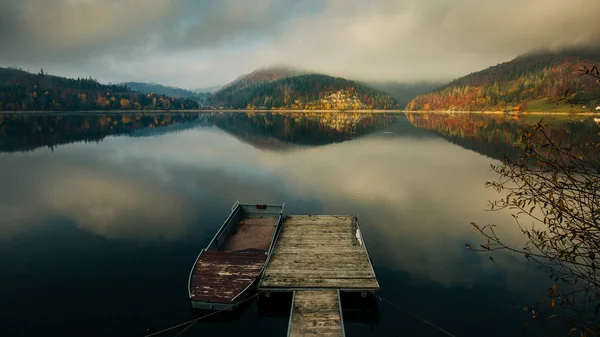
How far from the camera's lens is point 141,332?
822 inches

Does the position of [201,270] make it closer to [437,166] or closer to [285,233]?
[285,233]

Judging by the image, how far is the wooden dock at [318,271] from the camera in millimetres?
19953

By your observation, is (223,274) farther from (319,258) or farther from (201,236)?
(201,236)

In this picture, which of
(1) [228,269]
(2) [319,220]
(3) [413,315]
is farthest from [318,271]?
(2) [319,220]

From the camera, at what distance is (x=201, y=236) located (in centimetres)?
3516

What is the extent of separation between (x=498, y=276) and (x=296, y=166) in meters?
49.1

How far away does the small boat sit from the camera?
21938 mm

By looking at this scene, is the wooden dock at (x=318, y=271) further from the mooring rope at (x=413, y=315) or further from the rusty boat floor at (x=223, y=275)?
the mooring rope at (x=413, y=315)

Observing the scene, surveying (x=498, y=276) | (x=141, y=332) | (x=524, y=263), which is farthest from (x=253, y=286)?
(x=524, y=263)

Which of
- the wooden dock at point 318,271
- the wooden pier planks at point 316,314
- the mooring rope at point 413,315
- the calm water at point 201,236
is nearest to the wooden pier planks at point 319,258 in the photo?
the wooden dock at point 318,271

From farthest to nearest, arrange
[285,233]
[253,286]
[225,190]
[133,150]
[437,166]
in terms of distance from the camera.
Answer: [133,150] → [437,166] → [225,190] → [285,233] → [253,286]

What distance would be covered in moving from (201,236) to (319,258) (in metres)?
14.6

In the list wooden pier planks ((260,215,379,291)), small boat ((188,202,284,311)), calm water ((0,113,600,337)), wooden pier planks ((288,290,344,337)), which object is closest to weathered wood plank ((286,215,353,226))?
wooden pier planks ((260,215,379,291))

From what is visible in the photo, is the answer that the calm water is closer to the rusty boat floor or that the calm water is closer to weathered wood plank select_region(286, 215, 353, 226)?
the rusty boat floor
